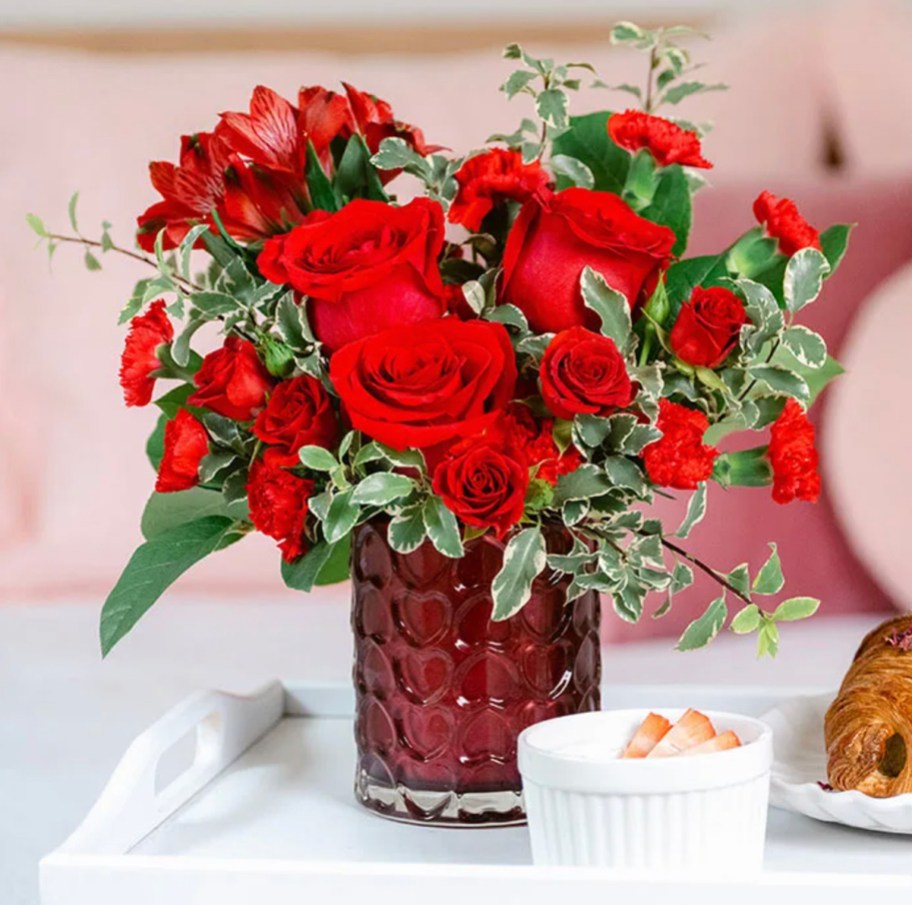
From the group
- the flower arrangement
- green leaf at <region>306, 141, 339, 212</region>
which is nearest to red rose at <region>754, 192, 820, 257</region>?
the flower arrangement

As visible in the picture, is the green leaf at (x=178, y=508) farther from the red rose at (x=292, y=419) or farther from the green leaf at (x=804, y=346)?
the green leaf at (x=804, y=346)

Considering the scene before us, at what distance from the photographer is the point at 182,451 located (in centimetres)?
70

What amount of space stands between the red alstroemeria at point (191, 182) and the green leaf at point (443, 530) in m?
0.20

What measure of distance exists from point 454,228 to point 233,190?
0.92 metres

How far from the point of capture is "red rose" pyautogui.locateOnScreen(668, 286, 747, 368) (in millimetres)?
666

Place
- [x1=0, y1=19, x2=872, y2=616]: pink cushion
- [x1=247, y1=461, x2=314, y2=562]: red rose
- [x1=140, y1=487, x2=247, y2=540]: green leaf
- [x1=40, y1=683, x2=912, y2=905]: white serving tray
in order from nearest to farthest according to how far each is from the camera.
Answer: [x1=40, y1=683, x2=912, y2=905]: white serving tray → [x1=247, y1=461, x2=314, y2=562]: red rose → [x1=140, y1=487, x2=247, y2=540]: green leaf → [x1=0, y1=19, x2=872, y2=616]: pink cushion

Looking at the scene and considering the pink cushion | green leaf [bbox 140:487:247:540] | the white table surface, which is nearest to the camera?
green leaf [bbox 140:487:247:540]

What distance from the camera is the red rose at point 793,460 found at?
701 mm

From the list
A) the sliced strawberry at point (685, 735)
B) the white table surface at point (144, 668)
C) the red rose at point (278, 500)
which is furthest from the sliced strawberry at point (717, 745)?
the white table surface at point (144, 668)

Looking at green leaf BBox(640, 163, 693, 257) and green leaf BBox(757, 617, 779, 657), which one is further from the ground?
green leaf BBox(640, 163, 693, 257)

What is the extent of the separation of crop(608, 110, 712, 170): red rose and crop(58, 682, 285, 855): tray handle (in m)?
0.41

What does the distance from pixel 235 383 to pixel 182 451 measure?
0.16ft

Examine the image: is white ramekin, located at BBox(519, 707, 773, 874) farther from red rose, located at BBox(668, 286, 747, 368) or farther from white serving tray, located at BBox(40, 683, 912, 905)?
red rose, located at BBox(668, 286, 747, 368)

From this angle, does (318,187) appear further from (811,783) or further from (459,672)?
(811,783)
